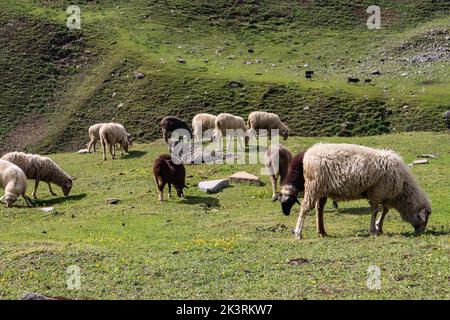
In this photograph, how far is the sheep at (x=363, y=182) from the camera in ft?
51.9

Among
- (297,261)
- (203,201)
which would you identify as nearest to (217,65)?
(203,201)

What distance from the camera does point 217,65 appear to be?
56469mm

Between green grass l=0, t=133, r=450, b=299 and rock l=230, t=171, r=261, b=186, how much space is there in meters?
0.62

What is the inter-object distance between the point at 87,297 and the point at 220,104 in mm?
35745

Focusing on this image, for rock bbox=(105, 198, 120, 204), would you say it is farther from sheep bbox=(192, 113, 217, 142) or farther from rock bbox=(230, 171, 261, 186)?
sheep bbox=(192, 113, 217, 142)

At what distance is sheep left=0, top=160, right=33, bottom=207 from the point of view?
24.7 metres

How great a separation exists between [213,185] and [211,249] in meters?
10.8

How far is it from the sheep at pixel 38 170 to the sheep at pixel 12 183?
1.87 meters

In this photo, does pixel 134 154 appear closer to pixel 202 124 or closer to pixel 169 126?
pixel 169 126

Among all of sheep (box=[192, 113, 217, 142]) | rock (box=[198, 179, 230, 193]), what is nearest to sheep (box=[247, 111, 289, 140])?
sheep (box=[192, 113, 217, 142])

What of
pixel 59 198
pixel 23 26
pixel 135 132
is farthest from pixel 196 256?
pixel 23 26

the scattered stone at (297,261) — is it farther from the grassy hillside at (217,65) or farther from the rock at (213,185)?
the grassy hillside at (217,65)

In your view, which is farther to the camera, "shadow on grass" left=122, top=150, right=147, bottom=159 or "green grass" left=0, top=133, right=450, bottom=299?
"shadow on grass" left=122, top=150, right=147, bottom=159

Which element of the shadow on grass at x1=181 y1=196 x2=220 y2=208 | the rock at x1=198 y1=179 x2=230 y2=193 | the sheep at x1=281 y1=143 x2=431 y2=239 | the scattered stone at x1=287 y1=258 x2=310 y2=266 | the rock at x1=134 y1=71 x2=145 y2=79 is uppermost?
the rock at x1=134 y1=71 x2=145 y2=79
